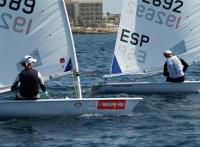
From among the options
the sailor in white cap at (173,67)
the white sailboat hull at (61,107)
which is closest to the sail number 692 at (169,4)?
the sailor in white cap at (173,67)

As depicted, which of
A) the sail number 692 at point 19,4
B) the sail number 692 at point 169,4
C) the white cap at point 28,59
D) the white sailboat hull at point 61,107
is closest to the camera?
the white cap at point 28,59

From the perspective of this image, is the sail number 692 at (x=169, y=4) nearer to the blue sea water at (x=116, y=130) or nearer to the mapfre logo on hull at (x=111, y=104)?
the blue sea water at (x=116, y=130)

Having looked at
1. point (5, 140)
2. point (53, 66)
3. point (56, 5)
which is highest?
point (56, 5)

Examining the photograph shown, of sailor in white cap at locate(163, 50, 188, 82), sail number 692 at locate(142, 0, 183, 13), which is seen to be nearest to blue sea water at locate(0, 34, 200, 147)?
sailor in white cap at locate(163, 50, 188, 82)

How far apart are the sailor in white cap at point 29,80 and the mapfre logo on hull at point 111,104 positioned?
144 centimetres

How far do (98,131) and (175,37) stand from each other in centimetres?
817

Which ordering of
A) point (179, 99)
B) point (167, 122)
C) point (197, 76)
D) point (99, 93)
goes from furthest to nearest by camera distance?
point (197, 76) → point (99, 93) → point (179, 99) → point (167, 122)

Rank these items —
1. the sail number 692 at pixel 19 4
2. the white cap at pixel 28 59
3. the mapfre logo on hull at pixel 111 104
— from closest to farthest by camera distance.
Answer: the white cap at pixel 28 59 < the mapfre logo on hull at pixel 111 104 < the sail number 692 at pixel 19 4

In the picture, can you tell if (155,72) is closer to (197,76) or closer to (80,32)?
(197,76)

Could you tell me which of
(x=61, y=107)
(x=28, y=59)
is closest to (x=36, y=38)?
(x=28, y=59)

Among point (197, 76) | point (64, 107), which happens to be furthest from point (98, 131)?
point (197, 76)

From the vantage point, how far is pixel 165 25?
21.1m

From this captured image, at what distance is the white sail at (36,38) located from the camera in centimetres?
1562

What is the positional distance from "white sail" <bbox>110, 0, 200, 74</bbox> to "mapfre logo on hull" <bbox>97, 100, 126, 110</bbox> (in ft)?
17.7
